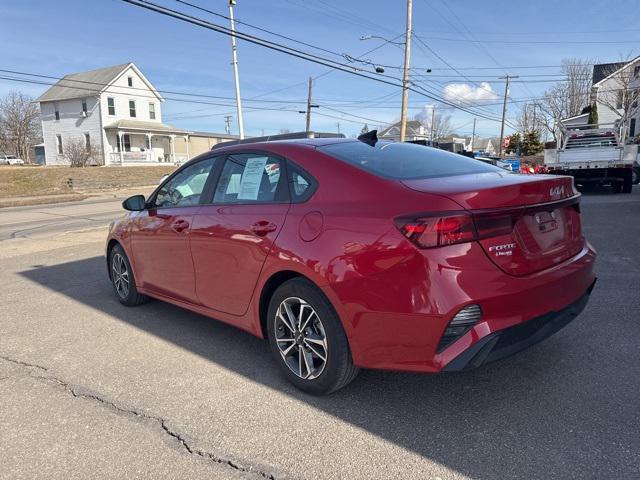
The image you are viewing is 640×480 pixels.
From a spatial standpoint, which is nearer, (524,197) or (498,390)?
(524,197)

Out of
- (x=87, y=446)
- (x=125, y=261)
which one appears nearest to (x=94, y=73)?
(x=125, y=261)

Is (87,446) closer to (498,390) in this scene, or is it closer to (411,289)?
(411,289)

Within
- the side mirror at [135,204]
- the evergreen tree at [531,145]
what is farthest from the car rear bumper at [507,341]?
the evergreen tree at [531,145]

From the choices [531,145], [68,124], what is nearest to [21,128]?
[68,124]

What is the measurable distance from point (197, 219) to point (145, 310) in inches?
68.1

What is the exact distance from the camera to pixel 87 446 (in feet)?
9.25

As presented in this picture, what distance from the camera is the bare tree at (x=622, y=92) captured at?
1517 inches

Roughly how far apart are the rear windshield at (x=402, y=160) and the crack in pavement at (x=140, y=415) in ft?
6.00

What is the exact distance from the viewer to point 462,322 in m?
2.61

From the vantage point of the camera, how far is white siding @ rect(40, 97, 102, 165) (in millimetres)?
42156

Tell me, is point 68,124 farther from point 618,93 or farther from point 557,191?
point 557,191

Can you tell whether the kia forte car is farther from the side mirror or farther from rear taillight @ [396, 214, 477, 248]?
the side mirror

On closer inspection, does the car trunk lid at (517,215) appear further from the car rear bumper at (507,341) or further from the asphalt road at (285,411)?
the asphalt road at (285,411)

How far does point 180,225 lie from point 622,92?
45338 millimetres
